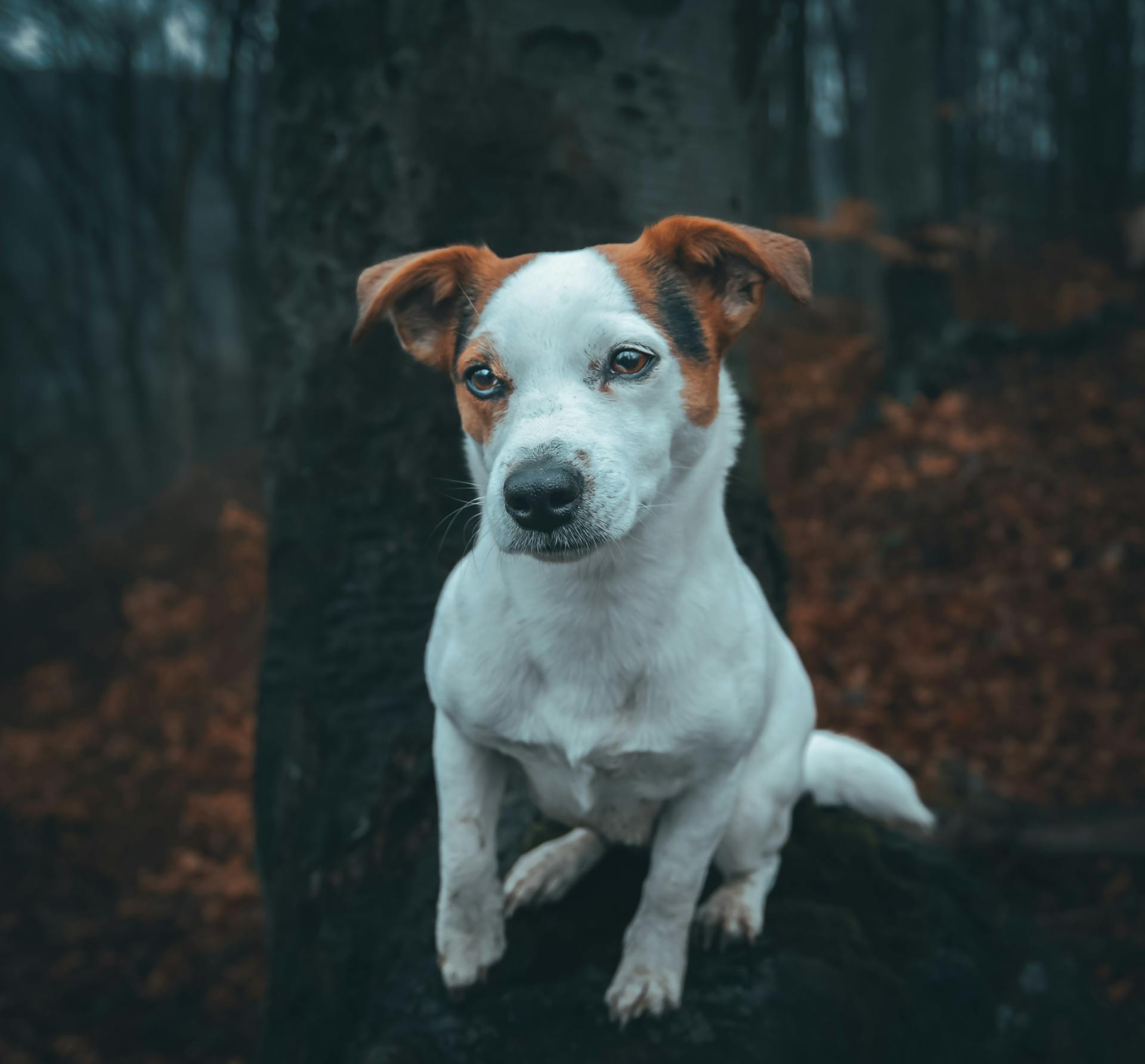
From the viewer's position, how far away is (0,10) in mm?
10008

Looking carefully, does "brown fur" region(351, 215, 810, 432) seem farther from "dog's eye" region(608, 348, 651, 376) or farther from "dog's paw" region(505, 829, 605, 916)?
"dog's paw" region(505, 829, 605, 916)

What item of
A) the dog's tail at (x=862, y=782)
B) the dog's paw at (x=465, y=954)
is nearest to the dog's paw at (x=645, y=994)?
the dog's paw at (x=465, y=954)

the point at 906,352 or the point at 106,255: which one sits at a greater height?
the point at 106,255

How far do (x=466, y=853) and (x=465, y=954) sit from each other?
360mm

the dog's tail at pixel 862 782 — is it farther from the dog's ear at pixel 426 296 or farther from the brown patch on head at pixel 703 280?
the dog's ear at pixel 426 296

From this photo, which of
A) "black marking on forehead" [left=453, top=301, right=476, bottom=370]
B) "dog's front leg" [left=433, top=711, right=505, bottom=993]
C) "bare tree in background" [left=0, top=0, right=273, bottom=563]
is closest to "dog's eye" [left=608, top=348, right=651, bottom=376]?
"black marking on forehead" [left=453, top=301, right=476, bottom=370]

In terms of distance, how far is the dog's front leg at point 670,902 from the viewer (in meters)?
2.23

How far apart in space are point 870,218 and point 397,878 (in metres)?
7.51

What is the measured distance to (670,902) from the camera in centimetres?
225

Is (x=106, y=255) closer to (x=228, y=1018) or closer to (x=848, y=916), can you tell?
(x=228, y=1018)

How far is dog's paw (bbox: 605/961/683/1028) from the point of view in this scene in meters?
2.32

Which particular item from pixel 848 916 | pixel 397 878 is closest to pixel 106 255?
pixel 397 878

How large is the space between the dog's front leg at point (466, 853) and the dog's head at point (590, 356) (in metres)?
0.67

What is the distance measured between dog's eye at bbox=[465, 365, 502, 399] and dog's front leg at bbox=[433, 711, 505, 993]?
0.86 meters
